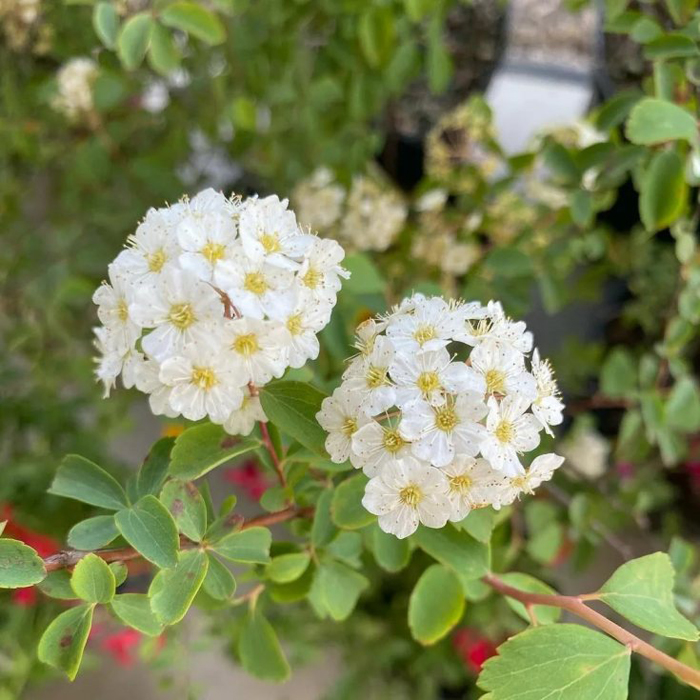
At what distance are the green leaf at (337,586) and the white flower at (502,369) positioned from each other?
237 mm

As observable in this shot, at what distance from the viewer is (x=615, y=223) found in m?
1.34

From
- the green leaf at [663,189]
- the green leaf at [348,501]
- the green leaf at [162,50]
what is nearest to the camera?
the green leaf at [348,501]

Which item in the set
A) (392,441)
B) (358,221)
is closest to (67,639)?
(392,441)

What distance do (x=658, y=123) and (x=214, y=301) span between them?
0.42 m

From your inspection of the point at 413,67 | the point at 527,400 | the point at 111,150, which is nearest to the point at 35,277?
the point at 111,150

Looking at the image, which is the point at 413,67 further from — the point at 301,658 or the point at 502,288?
the point at 301,658

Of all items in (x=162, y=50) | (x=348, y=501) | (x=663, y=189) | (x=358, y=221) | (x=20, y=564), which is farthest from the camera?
(x=358, y=221)

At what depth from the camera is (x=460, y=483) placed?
1.49ft

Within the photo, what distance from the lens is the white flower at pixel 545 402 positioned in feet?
1.53

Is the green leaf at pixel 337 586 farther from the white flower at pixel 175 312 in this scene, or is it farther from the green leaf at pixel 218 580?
the white flower at pixel 175 312

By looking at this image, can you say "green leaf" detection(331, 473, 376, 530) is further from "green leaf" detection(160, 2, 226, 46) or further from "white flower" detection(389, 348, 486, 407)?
"green leaf" detection(160, 2, 226, 46)

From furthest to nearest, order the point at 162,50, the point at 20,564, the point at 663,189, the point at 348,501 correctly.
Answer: the point at 162,50, the point at 663,189, the point at 348,501, the point at 20,564

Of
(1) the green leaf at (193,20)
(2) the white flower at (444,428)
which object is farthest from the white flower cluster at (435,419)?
(1) the green leaf at (193,20)

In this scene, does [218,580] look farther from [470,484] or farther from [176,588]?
[470,484]
